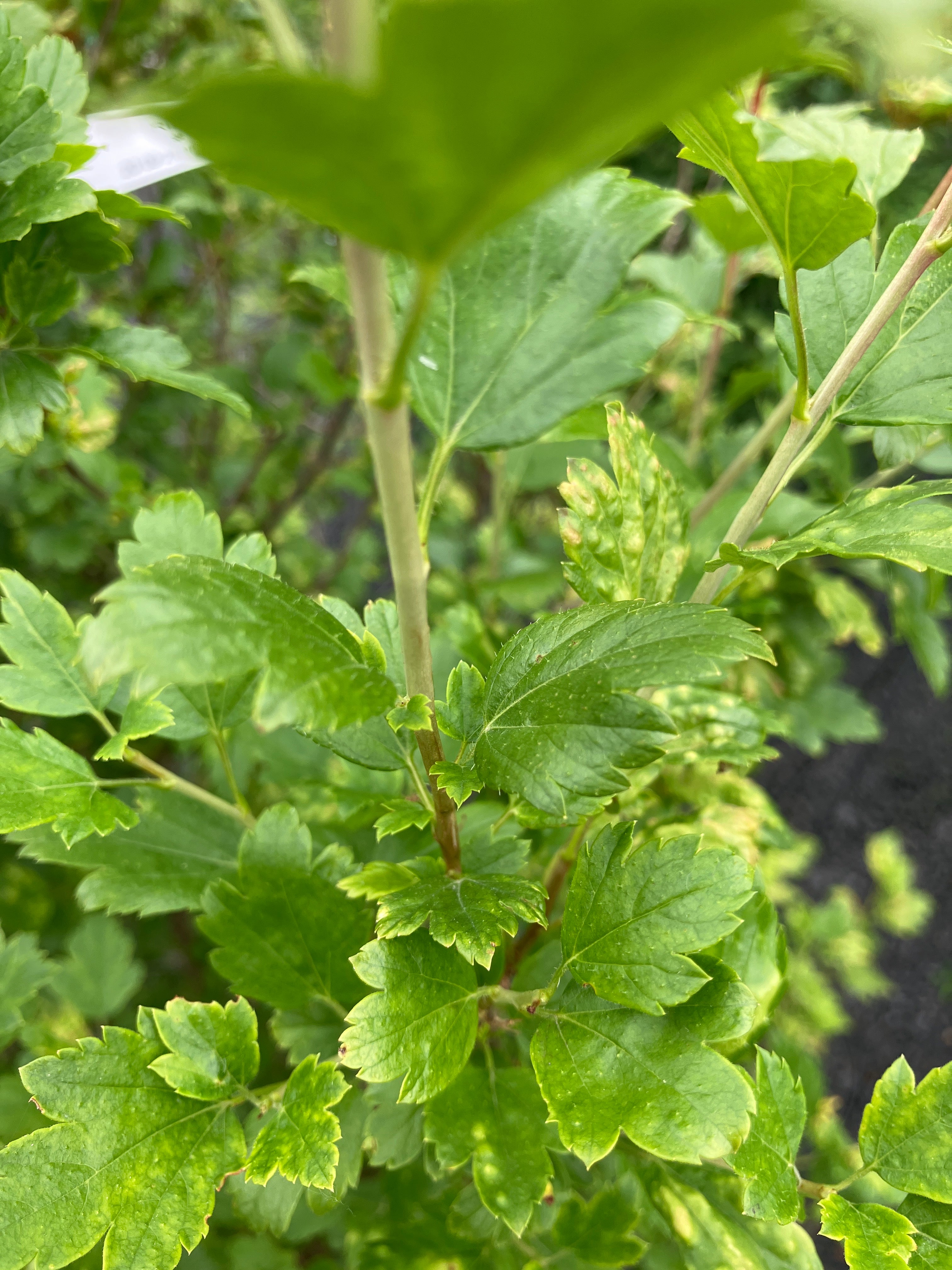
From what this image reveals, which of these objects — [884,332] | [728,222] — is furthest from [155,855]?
[728,222]

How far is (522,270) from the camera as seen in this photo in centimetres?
42

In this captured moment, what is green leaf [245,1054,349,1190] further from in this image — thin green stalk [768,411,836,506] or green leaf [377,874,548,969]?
thin green stalk [768,411,836,506]

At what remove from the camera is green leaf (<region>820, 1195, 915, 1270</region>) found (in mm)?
452

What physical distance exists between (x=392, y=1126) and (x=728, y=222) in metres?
0.84

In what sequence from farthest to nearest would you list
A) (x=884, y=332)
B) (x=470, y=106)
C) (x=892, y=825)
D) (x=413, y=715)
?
(x=892, y=825), (x=884, y=332), (x=413, y=715), (x=470, y=106)

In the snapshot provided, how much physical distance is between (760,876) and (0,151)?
29.3 inches

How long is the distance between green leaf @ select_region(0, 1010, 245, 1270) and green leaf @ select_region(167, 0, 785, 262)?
1.59 feet

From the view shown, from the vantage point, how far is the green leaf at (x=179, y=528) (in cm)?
59

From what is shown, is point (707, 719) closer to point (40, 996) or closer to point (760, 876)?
point (760, 876)

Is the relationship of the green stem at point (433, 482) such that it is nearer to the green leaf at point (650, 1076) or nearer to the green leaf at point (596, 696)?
the green leaf at point (596, 696)

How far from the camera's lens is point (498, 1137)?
49cm

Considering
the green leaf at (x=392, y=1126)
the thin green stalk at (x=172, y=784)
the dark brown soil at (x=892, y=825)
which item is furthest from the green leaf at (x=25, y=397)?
the dark brown soil at (x=892, y=825)

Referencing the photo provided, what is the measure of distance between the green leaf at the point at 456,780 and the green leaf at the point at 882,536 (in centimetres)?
18

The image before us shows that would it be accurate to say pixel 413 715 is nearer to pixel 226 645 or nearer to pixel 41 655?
pixel 226 645
